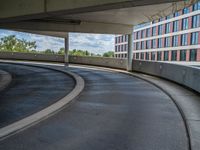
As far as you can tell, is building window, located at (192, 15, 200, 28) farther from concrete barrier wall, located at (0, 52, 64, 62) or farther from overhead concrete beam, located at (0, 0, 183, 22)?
overhead concrete beam, located at (0, 0, 183, 22)

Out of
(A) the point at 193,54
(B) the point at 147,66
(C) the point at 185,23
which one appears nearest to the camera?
(B) the point at 147,66

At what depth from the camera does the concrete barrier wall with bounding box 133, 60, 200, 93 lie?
10.9m

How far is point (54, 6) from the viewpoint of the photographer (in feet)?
35.3

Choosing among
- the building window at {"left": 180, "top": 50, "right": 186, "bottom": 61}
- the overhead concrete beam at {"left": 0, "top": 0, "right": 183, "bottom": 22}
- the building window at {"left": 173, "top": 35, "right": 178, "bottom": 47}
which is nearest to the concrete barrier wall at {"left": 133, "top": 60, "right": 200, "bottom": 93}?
the overhead concrete beam at {"left": 0, "top": 0, "right": 183, "bottom": 22}

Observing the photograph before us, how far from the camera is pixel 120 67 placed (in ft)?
86.8

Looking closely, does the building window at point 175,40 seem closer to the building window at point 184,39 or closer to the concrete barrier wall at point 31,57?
the building window at point 184,39

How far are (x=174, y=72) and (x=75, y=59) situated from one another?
21.5 m

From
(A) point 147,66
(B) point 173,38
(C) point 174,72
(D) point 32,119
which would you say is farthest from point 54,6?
(B) point 173,38

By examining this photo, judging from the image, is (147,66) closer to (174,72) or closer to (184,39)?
(174,72)

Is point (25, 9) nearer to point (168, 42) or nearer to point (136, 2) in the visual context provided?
point (136, 2)

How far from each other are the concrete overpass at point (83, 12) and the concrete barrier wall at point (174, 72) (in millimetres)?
3219

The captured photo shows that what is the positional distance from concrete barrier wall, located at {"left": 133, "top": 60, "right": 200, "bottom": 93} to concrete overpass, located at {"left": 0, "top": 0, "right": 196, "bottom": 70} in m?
3.22

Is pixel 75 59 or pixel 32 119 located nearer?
pixel 32 119

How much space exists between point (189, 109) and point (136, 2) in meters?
4.50
